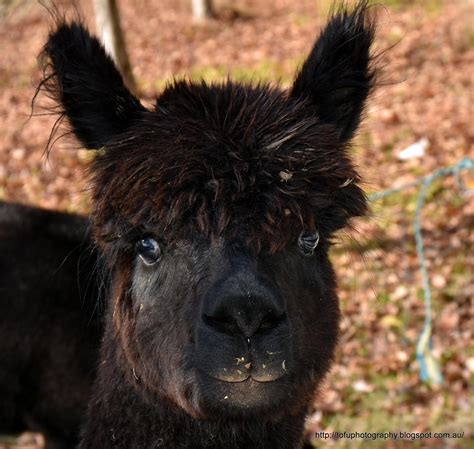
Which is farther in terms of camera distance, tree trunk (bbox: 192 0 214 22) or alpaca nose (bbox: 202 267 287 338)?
tree trunk (bbox: 192 0 214 22)

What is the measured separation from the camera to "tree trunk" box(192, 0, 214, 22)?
20.6 metres

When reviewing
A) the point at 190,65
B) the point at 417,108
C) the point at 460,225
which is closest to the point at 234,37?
the point at 190,65

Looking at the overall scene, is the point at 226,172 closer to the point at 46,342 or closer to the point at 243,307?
the point at 243,307

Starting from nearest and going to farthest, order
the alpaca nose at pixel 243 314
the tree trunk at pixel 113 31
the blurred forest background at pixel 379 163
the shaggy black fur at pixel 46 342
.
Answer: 1. the alpaca nose at pixel 243 314
2. the shaggy black fur at pixel 46 342
3. the blurred forest background at pixel 379 163
4. the tree trunk at pixel 113 31

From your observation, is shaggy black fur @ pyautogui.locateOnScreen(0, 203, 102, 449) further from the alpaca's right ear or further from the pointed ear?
the pointed ear

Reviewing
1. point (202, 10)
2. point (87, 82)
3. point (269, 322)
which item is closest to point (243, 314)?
point (269, 322)

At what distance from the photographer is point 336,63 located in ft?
13.6

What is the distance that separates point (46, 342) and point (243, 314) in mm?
3219

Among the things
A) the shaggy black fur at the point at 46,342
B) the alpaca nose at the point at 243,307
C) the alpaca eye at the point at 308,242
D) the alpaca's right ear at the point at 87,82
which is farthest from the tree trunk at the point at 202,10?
the alpaca nose at the point at 243,307

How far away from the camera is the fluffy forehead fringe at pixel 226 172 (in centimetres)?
335

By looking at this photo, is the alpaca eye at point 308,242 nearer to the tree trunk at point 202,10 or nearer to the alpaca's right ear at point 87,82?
the alpaca's right ear at point 87,82

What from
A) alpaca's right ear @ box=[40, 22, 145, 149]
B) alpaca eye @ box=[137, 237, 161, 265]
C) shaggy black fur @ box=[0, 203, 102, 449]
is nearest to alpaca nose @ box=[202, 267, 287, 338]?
alpaca eye @ box=[137, 237, 161, 265]

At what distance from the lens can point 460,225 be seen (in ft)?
31.6

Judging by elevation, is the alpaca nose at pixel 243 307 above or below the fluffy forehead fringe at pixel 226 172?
below
